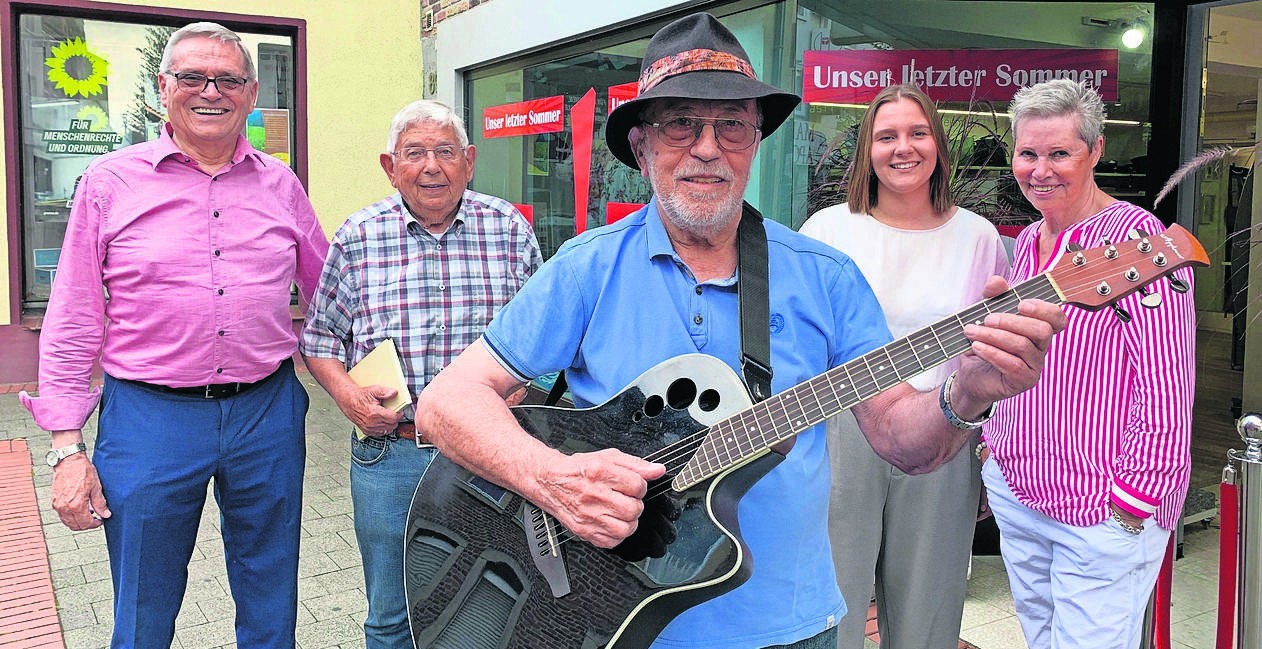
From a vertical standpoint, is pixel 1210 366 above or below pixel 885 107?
below

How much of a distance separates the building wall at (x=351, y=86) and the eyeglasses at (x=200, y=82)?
6.76m

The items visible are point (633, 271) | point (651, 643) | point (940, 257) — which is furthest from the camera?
point (940, 257)

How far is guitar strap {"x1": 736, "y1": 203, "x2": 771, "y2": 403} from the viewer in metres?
1.88

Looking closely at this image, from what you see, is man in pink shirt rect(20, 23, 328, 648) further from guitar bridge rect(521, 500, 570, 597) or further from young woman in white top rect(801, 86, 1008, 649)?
young woman in white top rect(801, 86, 1008, 649)

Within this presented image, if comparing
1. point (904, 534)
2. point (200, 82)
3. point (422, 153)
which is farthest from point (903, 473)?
point (200, 82)

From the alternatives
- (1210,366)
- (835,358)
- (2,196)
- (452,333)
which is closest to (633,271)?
(835,358)

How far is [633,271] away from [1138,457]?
1424 mm

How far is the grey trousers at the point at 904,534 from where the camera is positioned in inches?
118

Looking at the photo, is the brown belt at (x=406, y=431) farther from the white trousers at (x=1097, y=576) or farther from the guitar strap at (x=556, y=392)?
the white trousers at (x=1097, y=576)

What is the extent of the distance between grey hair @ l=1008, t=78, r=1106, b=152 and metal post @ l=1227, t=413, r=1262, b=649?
85 cm

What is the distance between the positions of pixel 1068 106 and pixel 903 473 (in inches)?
44.7

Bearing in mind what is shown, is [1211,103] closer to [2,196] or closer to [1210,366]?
[1210,366]

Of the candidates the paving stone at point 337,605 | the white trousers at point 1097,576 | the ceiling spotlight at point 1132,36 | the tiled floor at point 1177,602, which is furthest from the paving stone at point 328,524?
the ceiling spotlight at point 1132,36

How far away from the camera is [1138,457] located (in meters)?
2.48
